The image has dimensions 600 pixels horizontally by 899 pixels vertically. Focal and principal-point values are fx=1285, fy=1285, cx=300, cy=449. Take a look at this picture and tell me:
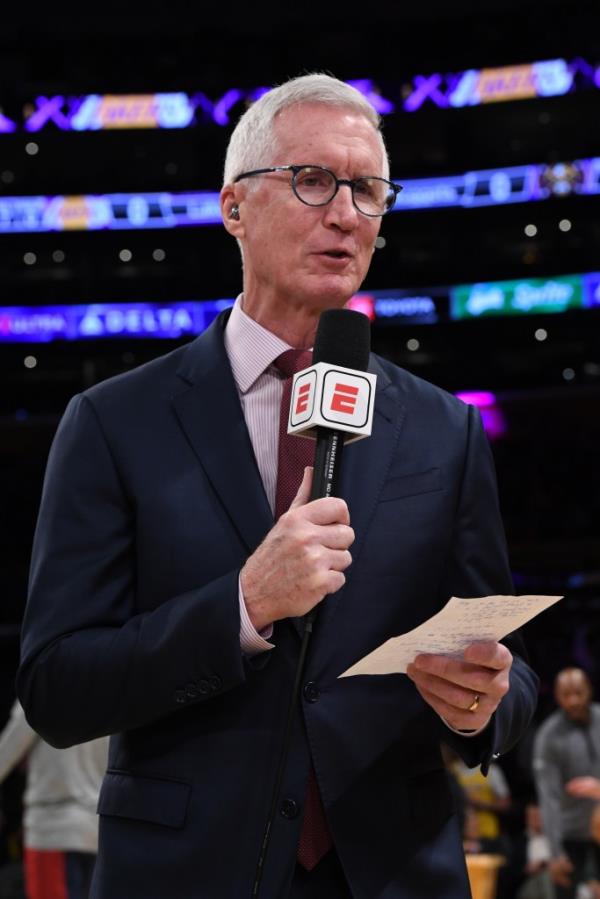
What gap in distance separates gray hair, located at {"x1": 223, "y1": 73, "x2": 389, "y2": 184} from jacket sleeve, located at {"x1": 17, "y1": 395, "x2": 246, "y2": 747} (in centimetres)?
52

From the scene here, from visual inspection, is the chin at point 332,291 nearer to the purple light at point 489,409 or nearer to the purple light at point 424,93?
the purple light at point 489,409

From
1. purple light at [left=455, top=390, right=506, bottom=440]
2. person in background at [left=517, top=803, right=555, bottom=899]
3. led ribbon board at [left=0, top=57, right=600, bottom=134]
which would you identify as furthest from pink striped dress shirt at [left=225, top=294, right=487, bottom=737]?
led ribbon board at [left=0, top=57, right=600, bottom=134]

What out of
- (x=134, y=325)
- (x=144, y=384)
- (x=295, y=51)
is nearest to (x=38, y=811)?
(x=144, y=384)

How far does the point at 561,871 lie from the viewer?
301 inches

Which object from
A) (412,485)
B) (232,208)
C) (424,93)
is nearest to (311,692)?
(412,485)

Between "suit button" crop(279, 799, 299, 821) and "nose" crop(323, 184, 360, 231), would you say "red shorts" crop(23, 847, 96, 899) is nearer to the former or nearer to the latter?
"suit button" crop(279, 799, 299, 821)

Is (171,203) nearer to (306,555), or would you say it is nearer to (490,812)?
(490,812)

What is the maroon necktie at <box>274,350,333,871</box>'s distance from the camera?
1.84 metres

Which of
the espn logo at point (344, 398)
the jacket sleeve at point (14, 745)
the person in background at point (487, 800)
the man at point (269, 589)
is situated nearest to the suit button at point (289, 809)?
the man at point (269, 589)

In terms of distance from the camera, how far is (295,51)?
75.8 feet

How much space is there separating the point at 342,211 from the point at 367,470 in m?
0.43

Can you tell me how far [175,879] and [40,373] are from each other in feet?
69.3

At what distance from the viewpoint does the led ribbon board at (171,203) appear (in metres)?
21.2

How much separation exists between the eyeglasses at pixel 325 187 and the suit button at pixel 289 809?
947mm
